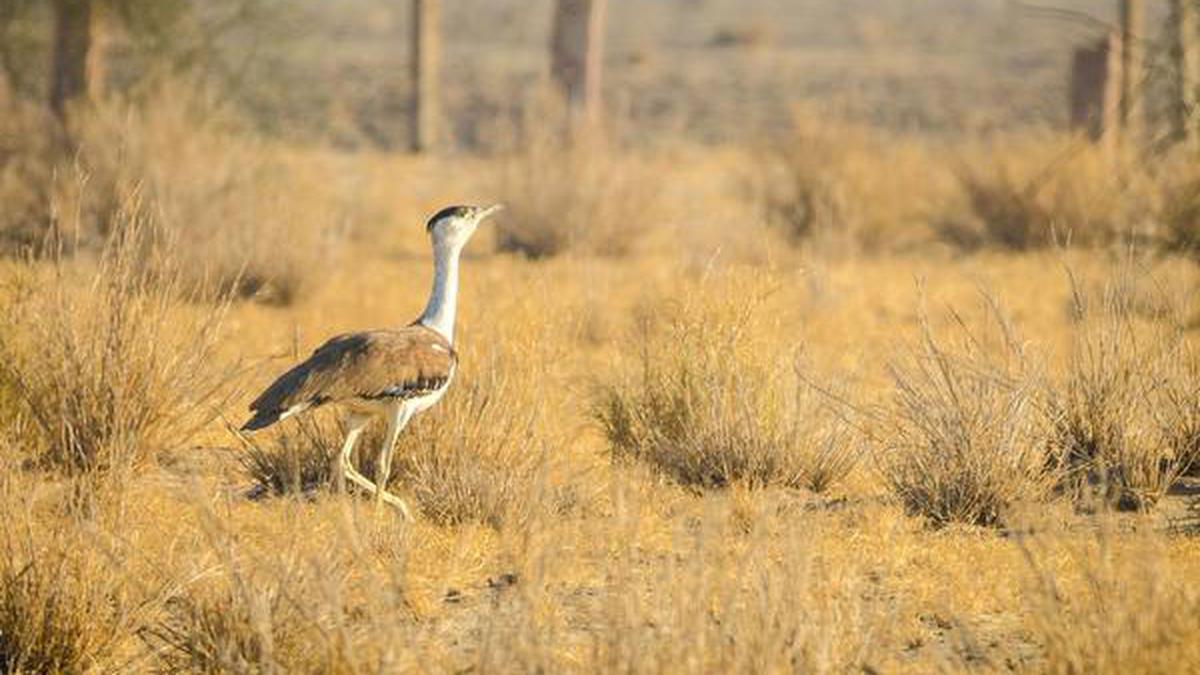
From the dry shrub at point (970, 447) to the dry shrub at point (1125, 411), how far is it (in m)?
0.28

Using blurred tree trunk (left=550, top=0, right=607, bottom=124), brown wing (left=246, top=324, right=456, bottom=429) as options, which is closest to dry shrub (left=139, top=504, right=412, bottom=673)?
brown wing (left=246, top=324, right=456, bottom=429)

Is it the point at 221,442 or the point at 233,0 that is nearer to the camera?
the point at 221,442

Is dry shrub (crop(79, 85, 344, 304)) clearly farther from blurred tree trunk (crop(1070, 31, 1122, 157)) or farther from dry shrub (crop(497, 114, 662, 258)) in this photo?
blurred tree trunk (crop(1070, 31, 1122, 157))

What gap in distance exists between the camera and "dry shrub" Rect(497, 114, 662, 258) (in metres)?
15.7

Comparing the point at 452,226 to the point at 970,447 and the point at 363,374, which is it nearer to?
the point at 363,374

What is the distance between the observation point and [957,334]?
12.9 metres

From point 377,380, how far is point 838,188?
33.0 ft

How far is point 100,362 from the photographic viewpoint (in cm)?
784

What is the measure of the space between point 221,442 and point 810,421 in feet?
8.96

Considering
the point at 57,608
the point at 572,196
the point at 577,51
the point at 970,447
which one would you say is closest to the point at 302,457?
the point at 57,608

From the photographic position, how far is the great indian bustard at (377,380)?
278 inches

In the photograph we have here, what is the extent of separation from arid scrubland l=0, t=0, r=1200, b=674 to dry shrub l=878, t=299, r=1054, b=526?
2 cm

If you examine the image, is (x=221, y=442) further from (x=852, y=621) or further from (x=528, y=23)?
(x=528, y=23)

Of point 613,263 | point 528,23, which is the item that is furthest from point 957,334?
point 528,23
